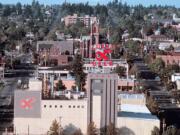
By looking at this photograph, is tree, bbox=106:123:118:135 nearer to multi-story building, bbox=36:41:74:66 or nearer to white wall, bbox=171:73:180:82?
white wall, bbox=171:73:180:82

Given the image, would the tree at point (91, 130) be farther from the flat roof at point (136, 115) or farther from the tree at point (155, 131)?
the tree at point (155, 131)

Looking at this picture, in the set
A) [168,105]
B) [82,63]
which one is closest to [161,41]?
[82,63]

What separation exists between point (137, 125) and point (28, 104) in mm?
3025

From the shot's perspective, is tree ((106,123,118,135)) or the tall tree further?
the tall tree

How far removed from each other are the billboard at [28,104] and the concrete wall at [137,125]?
224cm

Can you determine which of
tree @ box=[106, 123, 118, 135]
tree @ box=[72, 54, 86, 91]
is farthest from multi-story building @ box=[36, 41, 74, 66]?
tree @ box=[106, 123, 118, 135]

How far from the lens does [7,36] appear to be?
56.3m

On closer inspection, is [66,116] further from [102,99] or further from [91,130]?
[102,99]

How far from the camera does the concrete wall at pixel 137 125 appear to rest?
18.7 m

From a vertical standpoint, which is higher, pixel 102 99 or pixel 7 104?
pixel 102 99

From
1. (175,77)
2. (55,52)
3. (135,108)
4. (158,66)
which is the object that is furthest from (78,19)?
(135,108)

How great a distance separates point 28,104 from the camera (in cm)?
1869

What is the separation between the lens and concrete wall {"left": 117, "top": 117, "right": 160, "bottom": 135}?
18703mm

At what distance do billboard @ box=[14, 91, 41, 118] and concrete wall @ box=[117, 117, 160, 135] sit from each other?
2.24m
